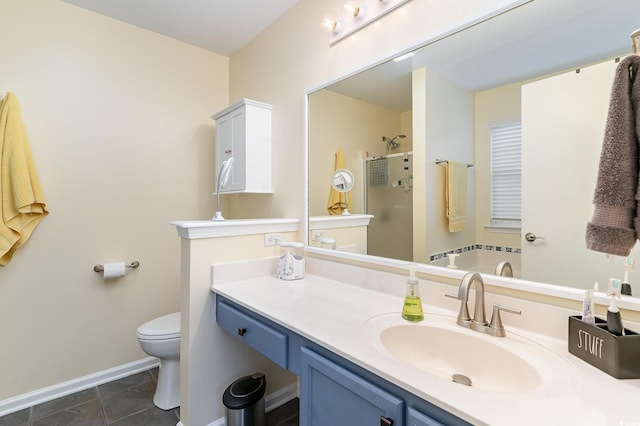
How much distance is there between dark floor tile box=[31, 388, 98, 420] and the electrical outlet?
153cm

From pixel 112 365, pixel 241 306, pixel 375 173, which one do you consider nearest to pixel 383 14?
pixel 375 173

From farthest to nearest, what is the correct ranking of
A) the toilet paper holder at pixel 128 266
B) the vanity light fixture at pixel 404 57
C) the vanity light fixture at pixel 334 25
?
the toilet paper holder at pixel 128 266 → the vanity light fixture at pixel 334 25 → the vanity light fixture at pixel 404 57

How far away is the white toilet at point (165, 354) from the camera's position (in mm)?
1768

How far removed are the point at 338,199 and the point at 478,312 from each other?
98cm

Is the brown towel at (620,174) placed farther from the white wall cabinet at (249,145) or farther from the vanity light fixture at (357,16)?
the white wall cabinet at (249,145)

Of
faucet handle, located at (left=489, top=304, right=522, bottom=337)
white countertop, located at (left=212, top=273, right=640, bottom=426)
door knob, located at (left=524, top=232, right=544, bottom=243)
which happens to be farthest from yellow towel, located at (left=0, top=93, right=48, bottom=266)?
door knob, located at (left=524, top=232, right=544, bottom=243)

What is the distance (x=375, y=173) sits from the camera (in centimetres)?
155

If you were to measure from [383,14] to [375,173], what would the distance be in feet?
2.57

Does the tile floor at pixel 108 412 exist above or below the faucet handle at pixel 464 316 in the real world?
below

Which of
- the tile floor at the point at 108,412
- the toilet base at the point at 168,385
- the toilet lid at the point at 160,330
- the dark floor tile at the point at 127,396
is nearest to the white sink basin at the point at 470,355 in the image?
the tile floor at the point at 108,412

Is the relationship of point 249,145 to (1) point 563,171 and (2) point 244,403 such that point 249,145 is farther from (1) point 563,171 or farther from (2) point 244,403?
(1) point 563,171

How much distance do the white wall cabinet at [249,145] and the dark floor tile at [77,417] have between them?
1585mm

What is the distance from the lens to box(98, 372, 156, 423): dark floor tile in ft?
5.82

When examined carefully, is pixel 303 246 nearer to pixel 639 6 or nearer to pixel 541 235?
pixel 541 235
